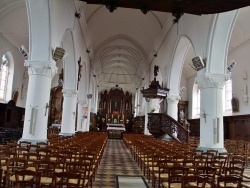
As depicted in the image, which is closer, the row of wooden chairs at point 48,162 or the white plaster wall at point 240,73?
the row of wooden chairs at point 48,162

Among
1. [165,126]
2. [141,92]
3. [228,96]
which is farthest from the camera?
[228,96]

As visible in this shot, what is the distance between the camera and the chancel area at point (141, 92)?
5.66 metres

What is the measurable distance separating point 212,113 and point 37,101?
6.87 meters

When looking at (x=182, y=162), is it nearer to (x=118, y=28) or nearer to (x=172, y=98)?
(x=172, y=98)

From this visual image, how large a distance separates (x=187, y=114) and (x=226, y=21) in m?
16.7

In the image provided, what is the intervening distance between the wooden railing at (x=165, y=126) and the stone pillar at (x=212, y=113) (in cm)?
482

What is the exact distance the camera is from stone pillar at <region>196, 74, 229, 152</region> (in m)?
10.0

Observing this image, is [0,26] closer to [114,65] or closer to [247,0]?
[247,0]

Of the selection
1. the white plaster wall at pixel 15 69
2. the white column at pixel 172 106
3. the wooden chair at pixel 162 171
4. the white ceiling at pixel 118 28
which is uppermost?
the white ceiling at pixel 118 28

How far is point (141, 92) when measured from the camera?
699 inches

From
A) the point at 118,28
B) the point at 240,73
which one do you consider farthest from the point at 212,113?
the point at 118,28

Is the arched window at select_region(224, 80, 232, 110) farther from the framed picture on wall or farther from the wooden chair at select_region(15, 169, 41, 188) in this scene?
the wooden chair at select_region(15, 169, 41, 188)

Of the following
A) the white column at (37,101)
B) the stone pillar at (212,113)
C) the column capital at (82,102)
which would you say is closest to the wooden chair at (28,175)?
the white column at (37,101)

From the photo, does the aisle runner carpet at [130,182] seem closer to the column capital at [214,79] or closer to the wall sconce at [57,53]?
the column capital at [214,79]
